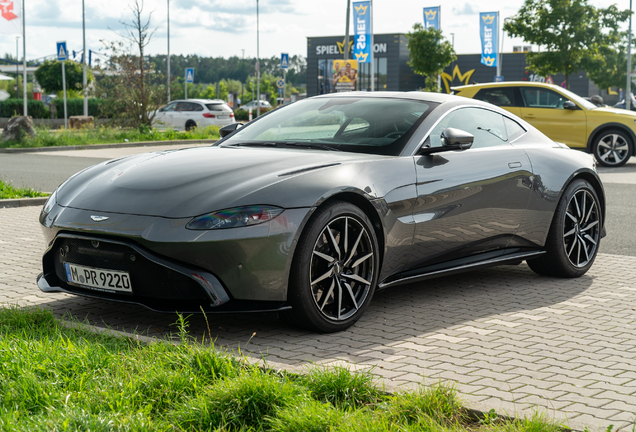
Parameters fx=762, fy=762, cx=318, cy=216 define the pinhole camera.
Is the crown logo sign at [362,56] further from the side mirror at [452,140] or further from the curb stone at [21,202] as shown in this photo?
the side mirror at [452,140]

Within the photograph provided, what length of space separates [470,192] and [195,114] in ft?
91.9

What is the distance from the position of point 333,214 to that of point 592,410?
1.75m

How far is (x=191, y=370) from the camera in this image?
3275 mm

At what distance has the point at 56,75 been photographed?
5134cm

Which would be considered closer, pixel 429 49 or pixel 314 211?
pixel 314 211

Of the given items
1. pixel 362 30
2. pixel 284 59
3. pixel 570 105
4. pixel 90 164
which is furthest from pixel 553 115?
pixel 284 59

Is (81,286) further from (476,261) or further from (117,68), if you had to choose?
(117,68)

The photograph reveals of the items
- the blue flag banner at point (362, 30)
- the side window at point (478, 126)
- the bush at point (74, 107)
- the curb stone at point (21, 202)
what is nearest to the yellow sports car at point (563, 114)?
the curb stone at point (21, 202)

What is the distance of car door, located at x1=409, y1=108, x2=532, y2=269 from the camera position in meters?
4.96

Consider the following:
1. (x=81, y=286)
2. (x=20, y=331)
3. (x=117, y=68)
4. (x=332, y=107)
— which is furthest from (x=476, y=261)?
(x=117, y=68)

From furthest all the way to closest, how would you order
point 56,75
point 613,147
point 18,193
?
point 56,75 < point 613,147 < point 18,193

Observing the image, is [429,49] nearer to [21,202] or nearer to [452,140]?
[21,202]

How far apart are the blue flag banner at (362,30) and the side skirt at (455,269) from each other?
30215mm

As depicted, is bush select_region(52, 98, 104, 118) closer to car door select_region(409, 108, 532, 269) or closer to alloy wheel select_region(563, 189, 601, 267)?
alloy wheel select_region(563, 189, 601, 267)
